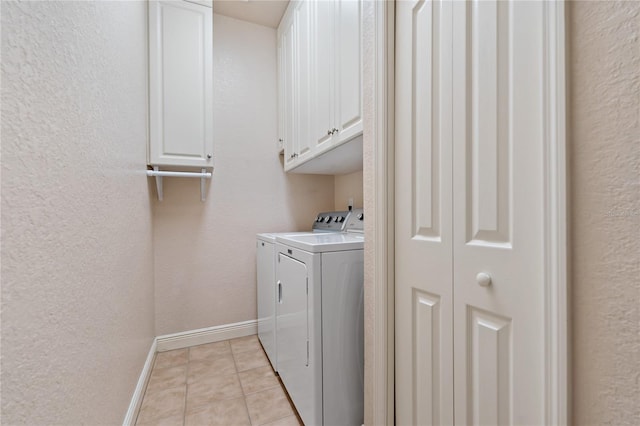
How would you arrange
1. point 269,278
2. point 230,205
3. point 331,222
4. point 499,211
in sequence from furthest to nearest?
point 230,205 → point 331,222 → point 269,278 → point 499,211

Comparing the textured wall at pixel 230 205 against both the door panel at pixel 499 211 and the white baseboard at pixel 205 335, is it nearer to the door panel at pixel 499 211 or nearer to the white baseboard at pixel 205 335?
the white baseboard at pixel 205 335

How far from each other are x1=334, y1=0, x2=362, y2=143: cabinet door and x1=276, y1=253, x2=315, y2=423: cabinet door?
0.75m

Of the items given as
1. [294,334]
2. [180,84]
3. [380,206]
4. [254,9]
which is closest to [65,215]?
[380,206]

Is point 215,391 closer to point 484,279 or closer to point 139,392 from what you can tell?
point 139,392

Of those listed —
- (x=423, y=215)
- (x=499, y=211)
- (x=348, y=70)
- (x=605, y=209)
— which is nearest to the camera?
(x=605, y=209)

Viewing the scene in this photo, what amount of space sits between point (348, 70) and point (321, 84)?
32 cm

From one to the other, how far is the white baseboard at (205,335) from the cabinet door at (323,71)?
169cm

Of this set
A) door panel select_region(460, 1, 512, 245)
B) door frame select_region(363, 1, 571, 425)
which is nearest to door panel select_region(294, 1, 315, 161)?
door frame select_region(363, 1, 571, 425)

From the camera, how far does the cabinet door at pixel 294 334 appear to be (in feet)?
4.26

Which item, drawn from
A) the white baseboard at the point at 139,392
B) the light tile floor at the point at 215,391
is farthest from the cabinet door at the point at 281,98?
the white baseboard at the point at 139,392

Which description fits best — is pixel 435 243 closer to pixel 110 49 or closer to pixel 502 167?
pixel 502 167

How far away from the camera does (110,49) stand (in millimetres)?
1111

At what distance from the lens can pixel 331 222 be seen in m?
2.20

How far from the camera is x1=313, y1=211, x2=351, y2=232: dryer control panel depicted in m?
2.04
